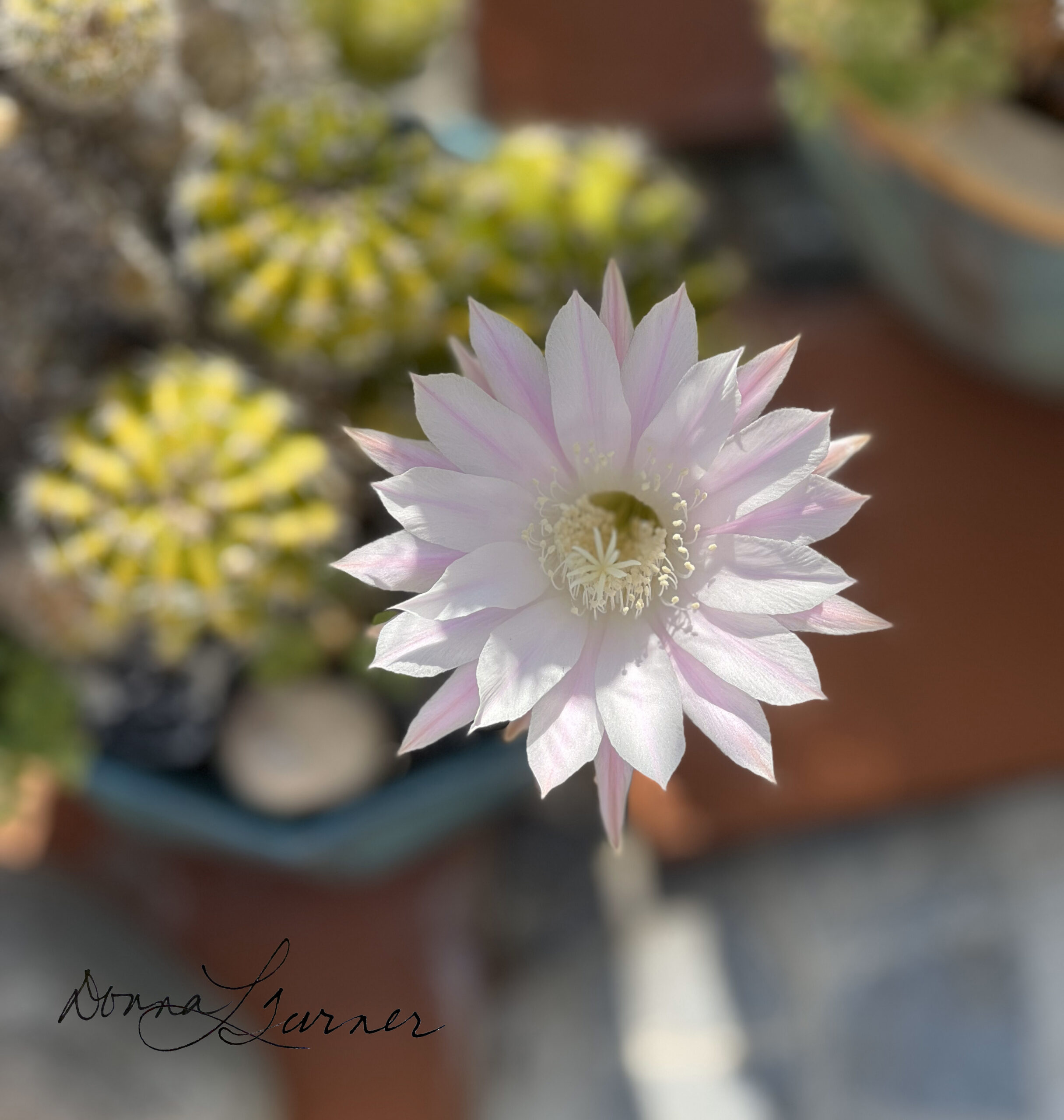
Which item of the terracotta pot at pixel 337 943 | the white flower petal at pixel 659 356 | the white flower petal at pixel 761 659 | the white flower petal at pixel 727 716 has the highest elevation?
the white flower petal at pixel 659 356

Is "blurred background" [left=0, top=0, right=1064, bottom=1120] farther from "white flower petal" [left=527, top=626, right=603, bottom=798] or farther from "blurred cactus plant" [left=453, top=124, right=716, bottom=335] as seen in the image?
"white flower petal" [left=527, top=626, right=603, bottom=798]

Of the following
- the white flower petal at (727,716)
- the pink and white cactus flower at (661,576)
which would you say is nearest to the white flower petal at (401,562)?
the pink and white cactus flower at (661,576)

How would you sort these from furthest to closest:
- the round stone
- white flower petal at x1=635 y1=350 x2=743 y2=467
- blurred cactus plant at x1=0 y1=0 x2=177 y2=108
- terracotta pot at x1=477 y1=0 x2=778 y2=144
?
terracotta pot at x1=477 y1=0 x2=778 y2=144 → the round stone → blurred cactus plant at x1=0 y1=0 x2=177 y2=108 → white flower petal at x1=635 y1=350 x2=743 y2=467

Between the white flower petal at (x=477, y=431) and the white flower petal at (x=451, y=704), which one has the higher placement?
the white flower petal at (x=477, y=431)

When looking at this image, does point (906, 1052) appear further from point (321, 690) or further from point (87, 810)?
point (87, 810)

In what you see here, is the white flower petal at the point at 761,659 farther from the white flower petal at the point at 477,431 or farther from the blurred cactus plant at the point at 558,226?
the blurred cactus plant at the point at 558,226
